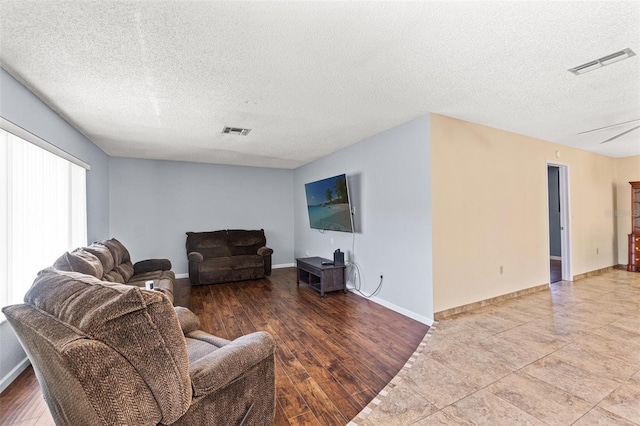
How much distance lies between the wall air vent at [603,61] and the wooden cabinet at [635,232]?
16.6 feet

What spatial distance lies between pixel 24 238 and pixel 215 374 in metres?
2.49

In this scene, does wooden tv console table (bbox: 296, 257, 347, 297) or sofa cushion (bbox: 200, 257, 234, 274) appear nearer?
wooden tv console table (bbox: 296, 257, 347, 297)

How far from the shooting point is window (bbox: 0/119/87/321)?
222cm

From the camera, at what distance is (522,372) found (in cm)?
218

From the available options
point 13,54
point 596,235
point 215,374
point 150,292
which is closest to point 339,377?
point 215,374

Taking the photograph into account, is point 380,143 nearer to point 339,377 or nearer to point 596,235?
point 339,377

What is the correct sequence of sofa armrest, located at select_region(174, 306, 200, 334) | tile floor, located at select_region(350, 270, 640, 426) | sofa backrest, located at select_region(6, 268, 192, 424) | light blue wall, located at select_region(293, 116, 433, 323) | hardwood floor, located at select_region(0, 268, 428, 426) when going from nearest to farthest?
1. sofa backrest, located at select_region(6, 268, 192, 424)
2. tile floor, located at select_region(350, 270, 640, 426)
3. hardwood floor, located at select_region(0, 268, 428, 426)
4. sofa armrest, located at select_region(174, 306, 200, 334)
5. light blue wall, located at select_region(293, 116, 433, 323)

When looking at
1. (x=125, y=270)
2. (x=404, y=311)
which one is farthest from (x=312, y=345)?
(x=125, y=270)

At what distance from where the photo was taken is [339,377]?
2.18m

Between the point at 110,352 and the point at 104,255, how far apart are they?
115 inches

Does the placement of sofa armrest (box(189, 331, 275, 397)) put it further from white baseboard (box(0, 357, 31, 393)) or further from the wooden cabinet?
the wooden cabinet

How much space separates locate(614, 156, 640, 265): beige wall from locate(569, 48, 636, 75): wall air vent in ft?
17.6

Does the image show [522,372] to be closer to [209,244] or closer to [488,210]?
[488,210]

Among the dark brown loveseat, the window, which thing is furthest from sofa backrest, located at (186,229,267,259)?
the window
